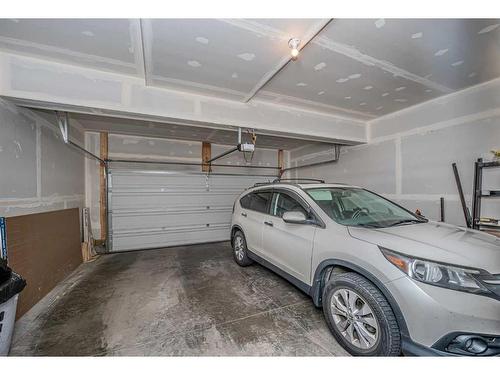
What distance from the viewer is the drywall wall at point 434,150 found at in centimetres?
306

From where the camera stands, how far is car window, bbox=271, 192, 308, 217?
2563 millimetres

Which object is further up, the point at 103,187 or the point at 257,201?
the point at 103,187

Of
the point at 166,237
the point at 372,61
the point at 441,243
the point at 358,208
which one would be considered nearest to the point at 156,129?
the point at 166,237

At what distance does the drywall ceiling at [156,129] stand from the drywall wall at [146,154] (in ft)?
0.65

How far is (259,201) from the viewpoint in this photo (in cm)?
330

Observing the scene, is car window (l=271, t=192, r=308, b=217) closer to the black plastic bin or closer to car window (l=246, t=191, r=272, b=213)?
car window (l=246, t=191, r=272, b=213)

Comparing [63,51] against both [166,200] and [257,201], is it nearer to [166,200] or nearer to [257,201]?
[257,201]

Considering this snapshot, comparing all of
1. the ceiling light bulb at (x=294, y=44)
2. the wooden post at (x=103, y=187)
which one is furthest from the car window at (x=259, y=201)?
the wooden post at (x=103, y=187)

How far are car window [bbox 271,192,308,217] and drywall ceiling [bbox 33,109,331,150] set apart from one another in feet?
5.54

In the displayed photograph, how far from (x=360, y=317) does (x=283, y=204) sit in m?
1.48

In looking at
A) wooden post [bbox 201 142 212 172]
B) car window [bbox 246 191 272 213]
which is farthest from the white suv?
wooden post [bbox 201 142 212 172]

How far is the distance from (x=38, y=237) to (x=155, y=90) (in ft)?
8.49

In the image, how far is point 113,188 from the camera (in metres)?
4.78

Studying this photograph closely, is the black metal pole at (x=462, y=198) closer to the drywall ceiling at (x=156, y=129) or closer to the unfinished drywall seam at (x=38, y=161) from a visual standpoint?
the drywall ceiling at (x=156, y=129)
